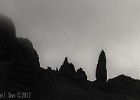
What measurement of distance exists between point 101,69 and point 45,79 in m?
47.2

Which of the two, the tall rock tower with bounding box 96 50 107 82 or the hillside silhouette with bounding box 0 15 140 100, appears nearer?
the hillside silhouette with bounding box 0 15 140 100

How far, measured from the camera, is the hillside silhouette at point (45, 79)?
134 m

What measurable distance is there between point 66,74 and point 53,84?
22631 mm

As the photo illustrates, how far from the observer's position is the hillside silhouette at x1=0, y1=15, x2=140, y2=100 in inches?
5276

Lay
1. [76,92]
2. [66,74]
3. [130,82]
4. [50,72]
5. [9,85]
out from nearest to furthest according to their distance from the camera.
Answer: [9,85], [76,92], [50,72], [66,74], [130,82]

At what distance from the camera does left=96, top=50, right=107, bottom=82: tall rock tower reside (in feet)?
589

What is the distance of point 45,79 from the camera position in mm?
141125

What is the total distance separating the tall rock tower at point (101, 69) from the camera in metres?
180

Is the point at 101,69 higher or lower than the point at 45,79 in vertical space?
higher

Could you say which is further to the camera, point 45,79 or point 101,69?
point 101,69

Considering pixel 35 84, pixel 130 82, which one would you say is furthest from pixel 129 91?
pixel 35 84

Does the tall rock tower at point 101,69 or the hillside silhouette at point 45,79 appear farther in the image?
A: the tall rock tower at point 101,69

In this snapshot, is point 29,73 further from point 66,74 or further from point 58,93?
point 66,74

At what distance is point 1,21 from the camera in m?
174
